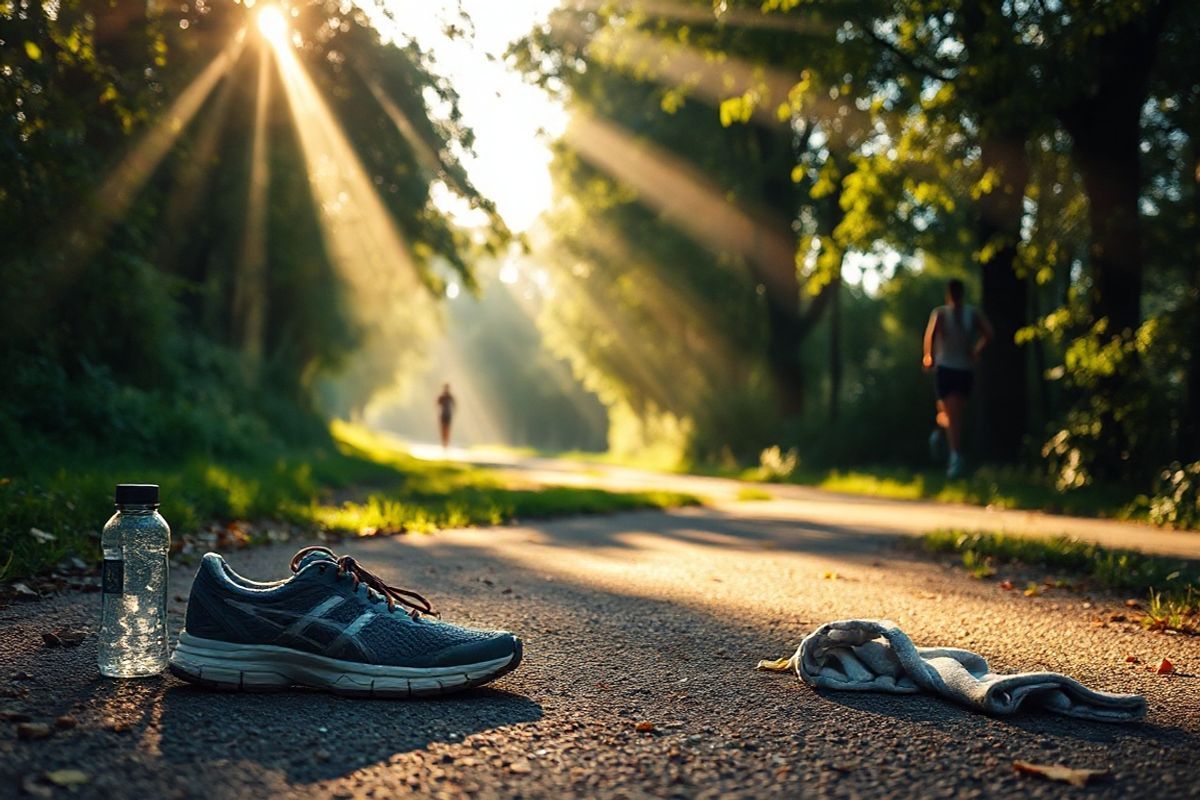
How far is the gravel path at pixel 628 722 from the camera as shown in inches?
91.4

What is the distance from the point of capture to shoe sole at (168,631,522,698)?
299 cm

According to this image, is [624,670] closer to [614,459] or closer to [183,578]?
[183,578]

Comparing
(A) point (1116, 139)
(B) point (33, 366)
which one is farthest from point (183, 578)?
(A) point (1116, 139)

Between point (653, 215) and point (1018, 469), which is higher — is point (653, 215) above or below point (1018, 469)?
above

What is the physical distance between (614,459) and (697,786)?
33.9 meters

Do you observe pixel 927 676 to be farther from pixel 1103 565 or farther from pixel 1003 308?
pixel 1003 308

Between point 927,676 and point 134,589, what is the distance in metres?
2.64

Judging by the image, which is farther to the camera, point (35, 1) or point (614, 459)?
point (614, 459)

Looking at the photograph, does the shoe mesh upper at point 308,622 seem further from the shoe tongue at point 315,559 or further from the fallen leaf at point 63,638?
the fallen leaf at point 63,638

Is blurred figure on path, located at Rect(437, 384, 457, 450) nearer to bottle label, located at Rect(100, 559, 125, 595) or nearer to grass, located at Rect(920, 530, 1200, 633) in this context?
grass, located at Rect(920, 530, 1200, 633)

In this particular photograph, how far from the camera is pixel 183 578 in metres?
5.21

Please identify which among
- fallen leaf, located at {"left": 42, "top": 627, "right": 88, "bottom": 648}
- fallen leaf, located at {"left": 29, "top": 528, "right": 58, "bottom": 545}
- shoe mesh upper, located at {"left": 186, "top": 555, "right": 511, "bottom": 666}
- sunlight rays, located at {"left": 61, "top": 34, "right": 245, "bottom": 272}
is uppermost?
sunlight rays, located at {"left": 61, "top": 34, "right": 245, "bottom": 272}

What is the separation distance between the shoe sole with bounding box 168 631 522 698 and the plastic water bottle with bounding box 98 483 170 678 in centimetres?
24

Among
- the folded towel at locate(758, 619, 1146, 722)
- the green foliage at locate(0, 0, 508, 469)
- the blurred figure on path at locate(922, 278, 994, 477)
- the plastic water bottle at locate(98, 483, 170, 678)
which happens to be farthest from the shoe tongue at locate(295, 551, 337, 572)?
the blurred figure on path at locate(922, 278, 994, 477)
